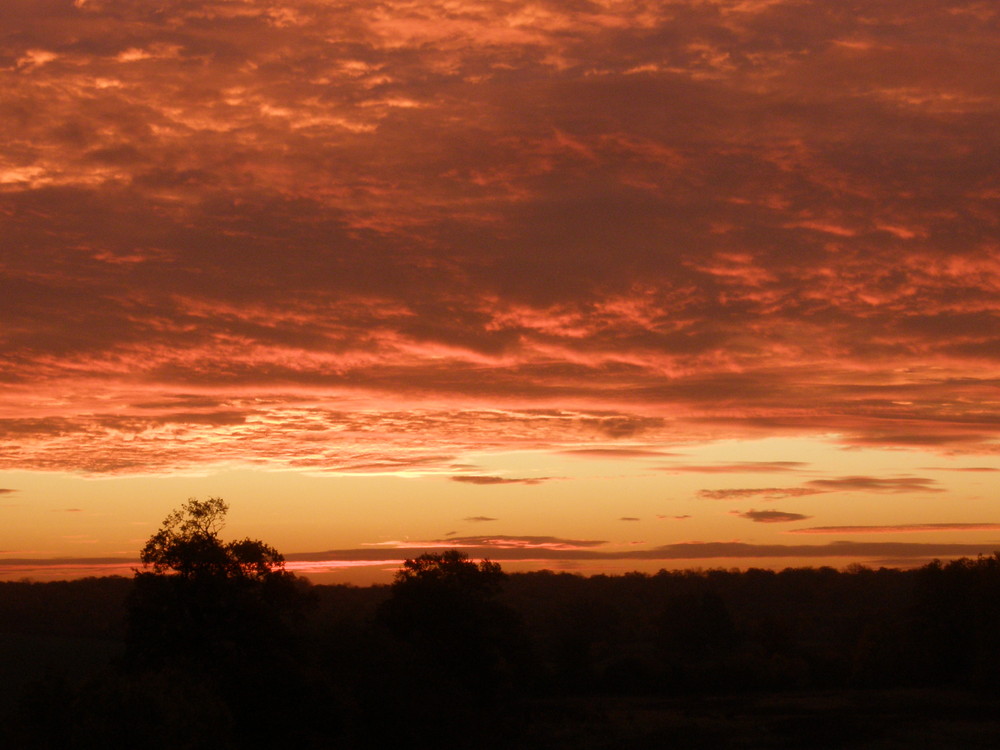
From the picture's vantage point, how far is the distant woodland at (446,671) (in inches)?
1185

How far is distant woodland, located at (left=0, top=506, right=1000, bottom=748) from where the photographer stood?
30.1 meters

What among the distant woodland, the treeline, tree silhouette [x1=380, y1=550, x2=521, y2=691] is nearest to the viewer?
the treeline

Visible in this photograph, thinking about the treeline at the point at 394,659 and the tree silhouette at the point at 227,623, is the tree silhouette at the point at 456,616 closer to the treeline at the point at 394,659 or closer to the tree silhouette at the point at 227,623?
the treeline at the point at 394,659

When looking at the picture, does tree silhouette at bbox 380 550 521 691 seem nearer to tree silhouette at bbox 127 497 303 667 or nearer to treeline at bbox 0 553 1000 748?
treeline at bbox 0 553 1000 748

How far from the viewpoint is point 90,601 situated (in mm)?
88812

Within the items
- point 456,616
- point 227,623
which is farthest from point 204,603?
point 456,616

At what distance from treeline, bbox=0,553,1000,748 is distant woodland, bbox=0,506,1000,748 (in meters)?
0.10

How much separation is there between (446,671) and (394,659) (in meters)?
→ 8.14

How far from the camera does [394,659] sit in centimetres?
4384

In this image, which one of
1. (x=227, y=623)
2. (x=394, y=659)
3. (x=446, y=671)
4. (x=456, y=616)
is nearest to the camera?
(x=227, y=623)

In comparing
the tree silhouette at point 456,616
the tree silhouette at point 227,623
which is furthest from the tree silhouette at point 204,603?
the tree silhouette at point 456,616

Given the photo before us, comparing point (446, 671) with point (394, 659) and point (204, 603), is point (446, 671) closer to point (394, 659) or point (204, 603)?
point (394, 659)

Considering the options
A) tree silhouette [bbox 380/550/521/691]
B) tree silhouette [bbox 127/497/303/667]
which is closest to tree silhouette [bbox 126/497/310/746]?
tree silhouette [bbox 127/497/303/667]

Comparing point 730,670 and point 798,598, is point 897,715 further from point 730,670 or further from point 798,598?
point 798,598
